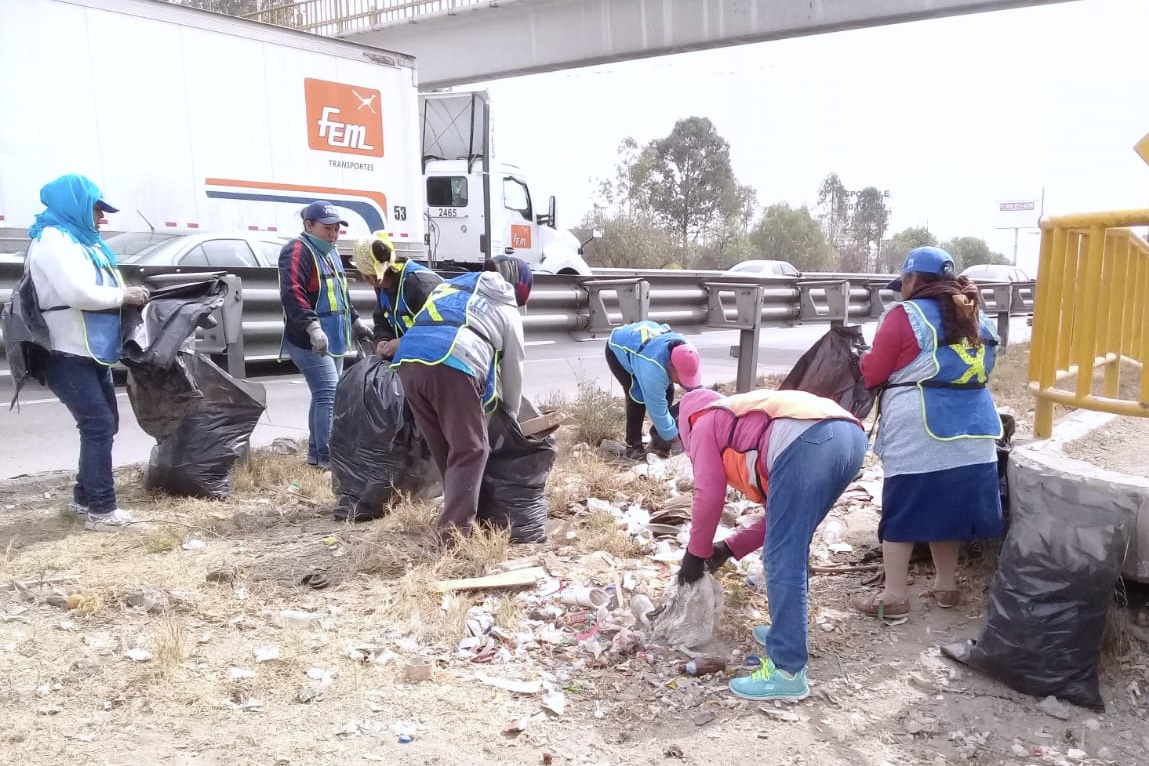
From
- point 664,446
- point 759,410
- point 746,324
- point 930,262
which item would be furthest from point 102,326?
point 746,324

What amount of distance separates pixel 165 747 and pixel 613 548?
2166mm

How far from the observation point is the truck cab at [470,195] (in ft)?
54.9

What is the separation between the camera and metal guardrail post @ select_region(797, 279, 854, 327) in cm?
866

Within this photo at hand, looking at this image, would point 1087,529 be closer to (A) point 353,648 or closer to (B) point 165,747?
(A) point 353,648

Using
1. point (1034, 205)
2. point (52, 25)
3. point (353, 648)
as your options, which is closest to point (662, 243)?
point (1034, 205)

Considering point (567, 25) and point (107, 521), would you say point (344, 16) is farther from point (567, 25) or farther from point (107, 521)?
point (107, 521)

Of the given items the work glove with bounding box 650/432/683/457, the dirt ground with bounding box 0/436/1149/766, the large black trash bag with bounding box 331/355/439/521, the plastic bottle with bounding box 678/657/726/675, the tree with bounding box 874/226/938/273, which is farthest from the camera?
the tree with bounding box 874/226/938/273

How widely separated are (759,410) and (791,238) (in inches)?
1975

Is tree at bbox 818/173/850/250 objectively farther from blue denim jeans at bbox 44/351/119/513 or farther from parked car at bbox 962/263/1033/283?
blue denim jeans at bbox 44/351/119/513

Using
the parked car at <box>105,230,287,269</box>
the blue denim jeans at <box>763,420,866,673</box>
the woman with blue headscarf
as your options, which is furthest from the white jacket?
the parked car at <box>105,230,287,269</box>

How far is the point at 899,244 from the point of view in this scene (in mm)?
63562

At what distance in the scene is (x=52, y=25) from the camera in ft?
30.2

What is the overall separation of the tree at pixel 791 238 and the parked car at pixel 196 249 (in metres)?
43.3

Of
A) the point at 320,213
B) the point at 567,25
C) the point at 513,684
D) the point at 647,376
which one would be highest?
the point at 567,25
